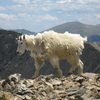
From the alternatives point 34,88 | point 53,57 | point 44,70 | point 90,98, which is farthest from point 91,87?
point 44,70

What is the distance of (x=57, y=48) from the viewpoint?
71.5ft

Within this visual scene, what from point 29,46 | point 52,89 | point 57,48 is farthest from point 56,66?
point 52,89

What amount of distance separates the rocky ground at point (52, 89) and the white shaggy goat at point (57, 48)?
2.36 meters

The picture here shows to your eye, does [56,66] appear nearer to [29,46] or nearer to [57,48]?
[57,48]

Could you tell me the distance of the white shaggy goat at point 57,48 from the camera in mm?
21719

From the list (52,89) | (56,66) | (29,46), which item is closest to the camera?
(52,89)

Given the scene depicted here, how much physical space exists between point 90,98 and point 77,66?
7138 millimetres

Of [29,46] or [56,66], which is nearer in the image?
[56,66]

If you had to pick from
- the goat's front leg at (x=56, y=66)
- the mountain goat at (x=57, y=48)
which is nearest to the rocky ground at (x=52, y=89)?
the goat's front leg at (x=56, y=66)

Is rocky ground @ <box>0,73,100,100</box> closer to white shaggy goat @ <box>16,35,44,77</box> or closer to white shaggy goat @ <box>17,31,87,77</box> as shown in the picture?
white shaggy goat @ <box>17,31,87,77</box>

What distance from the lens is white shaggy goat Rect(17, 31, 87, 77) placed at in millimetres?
21719

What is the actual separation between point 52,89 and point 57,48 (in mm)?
4877

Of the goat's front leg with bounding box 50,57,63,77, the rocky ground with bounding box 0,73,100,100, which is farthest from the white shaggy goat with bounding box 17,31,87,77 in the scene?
the rocky ground with bounding box 0,73,100,100

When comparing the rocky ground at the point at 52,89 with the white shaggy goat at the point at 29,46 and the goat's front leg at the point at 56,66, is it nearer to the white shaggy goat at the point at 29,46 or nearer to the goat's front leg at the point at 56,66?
the goat's front leg at the point at 56,66
